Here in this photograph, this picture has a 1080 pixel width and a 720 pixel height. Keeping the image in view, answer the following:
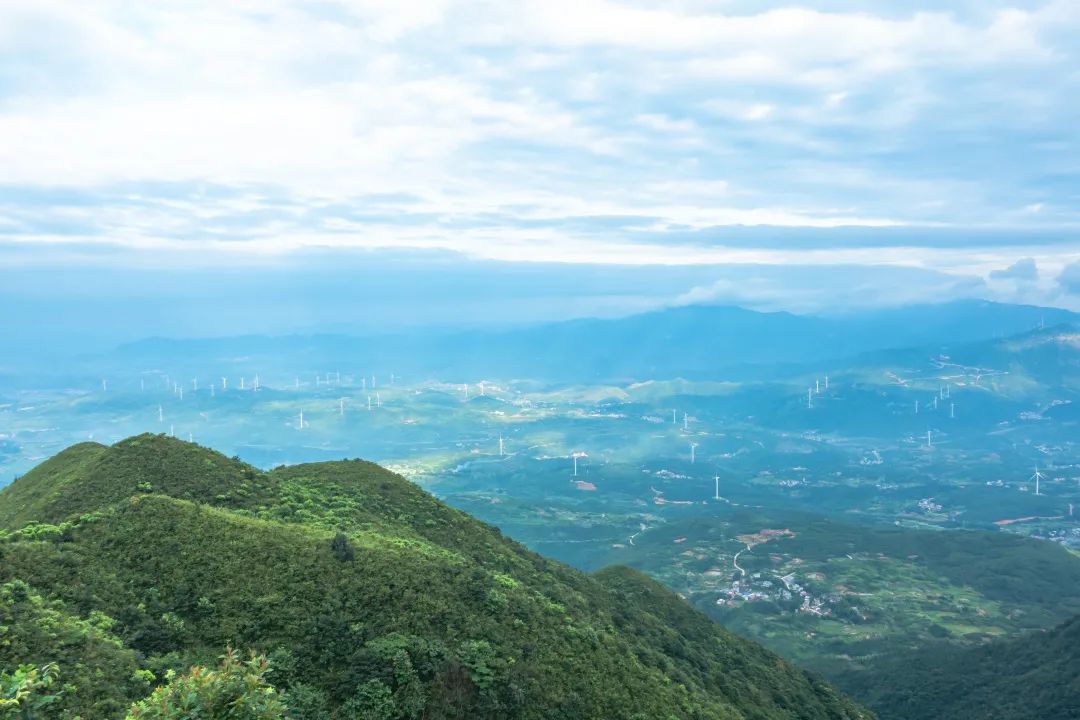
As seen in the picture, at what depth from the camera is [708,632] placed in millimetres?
80875

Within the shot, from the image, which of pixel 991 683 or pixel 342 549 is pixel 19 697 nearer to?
pixel 342 549

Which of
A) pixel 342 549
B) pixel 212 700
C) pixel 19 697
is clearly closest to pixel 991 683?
pixel 342 549

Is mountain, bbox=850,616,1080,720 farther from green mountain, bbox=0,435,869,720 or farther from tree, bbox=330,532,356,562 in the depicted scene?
tree, bbox=330,532,356,562

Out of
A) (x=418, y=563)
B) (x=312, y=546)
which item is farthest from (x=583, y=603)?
(x=312, y=546)

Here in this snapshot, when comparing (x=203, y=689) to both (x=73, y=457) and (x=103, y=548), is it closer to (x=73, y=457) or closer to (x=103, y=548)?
(x=103, y=548)

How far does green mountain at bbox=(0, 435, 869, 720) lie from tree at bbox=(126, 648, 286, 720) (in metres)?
4.84

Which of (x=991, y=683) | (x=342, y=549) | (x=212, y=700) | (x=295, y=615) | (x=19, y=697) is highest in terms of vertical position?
(x=19, y=697)

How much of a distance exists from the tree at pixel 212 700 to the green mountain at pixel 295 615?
484 centimetres

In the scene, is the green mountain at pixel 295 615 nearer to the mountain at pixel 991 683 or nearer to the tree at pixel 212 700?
the tree at pixel 212 700

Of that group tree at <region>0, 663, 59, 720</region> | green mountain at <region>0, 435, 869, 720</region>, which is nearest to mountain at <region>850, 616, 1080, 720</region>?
green mountain at <region>0, 435, 869, 720</region>

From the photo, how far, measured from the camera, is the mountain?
351ft

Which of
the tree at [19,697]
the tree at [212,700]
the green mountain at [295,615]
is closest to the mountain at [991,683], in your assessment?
the green mountain at [295,615]

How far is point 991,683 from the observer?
389 feet

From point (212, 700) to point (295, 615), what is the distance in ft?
61.4
